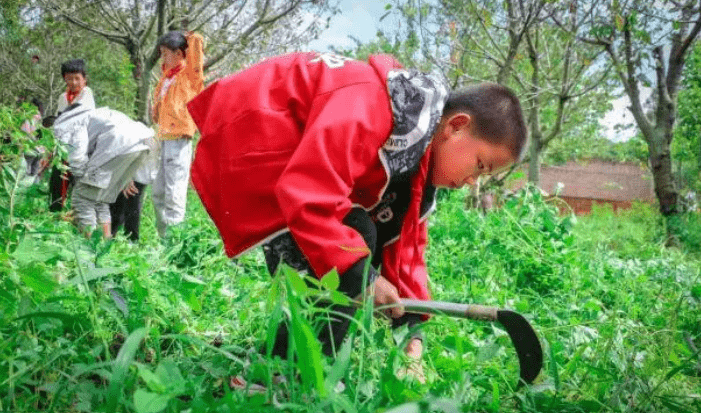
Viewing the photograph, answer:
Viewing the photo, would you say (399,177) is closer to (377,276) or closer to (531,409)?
(377,276)

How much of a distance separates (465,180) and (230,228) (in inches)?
29.4

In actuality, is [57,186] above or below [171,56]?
below

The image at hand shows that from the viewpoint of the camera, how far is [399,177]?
6.51ft

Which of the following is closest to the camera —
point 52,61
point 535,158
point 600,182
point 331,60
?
point 331,60

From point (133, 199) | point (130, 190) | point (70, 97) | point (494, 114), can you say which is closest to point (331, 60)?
point (494, 114)

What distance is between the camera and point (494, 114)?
2047 mm

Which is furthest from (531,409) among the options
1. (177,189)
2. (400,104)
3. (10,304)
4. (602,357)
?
(177,189)

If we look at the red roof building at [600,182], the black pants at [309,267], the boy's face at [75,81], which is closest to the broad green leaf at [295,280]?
the black pants at [309,267]

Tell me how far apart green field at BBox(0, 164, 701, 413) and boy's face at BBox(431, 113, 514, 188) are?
47cm

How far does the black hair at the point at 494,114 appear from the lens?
2.04 meters

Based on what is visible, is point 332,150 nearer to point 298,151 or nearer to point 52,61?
point 298,151

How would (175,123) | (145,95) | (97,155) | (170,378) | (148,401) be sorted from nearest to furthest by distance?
1. (148,401)
2. (170,378)
3. (97,155)
4. (175,123)
5. (145,95)

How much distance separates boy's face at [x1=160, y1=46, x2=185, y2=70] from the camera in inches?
200

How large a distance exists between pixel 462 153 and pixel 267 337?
0.93 m
